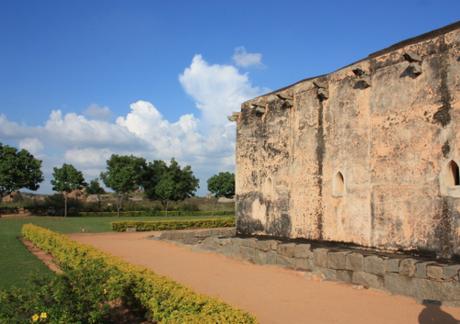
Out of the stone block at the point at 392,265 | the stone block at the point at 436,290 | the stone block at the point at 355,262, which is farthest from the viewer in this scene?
the stone block at the point at 355,262

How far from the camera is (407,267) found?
8422 mm

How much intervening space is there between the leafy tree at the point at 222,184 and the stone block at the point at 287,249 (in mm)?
45734

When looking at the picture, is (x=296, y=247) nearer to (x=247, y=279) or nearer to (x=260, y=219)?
(x=247, y=279)

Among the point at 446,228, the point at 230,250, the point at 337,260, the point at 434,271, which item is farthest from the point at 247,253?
the point at 434,271

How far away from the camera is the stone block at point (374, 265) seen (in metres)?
8.94

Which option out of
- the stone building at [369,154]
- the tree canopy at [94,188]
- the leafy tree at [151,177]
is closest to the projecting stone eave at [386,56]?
the stone building at [369,154]

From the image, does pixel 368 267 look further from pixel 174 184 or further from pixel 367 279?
pixel 174 184

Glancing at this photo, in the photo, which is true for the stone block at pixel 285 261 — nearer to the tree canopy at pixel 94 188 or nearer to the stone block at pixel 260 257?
the stone block at pixel 260 257

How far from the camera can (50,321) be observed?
17.2 feet

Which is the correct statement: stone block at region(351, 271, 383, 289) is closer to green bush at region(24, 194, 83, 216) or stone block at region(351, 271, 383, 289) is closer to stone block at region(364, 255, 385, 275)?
stone block at region(364, 255, 385, 275)

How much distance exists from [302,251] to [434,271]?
3.80 metres

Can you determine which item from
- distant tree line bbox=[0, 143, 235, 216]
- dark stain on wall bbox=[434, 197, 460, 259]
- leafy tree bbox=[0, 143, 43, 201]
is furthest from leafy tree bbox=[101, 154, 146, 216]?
dark stain on wall bbox=[434, 197, 460, 259]

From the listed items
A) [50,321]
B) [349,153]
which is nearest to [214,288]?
[50,321]

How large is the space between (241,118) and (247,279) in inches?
328
